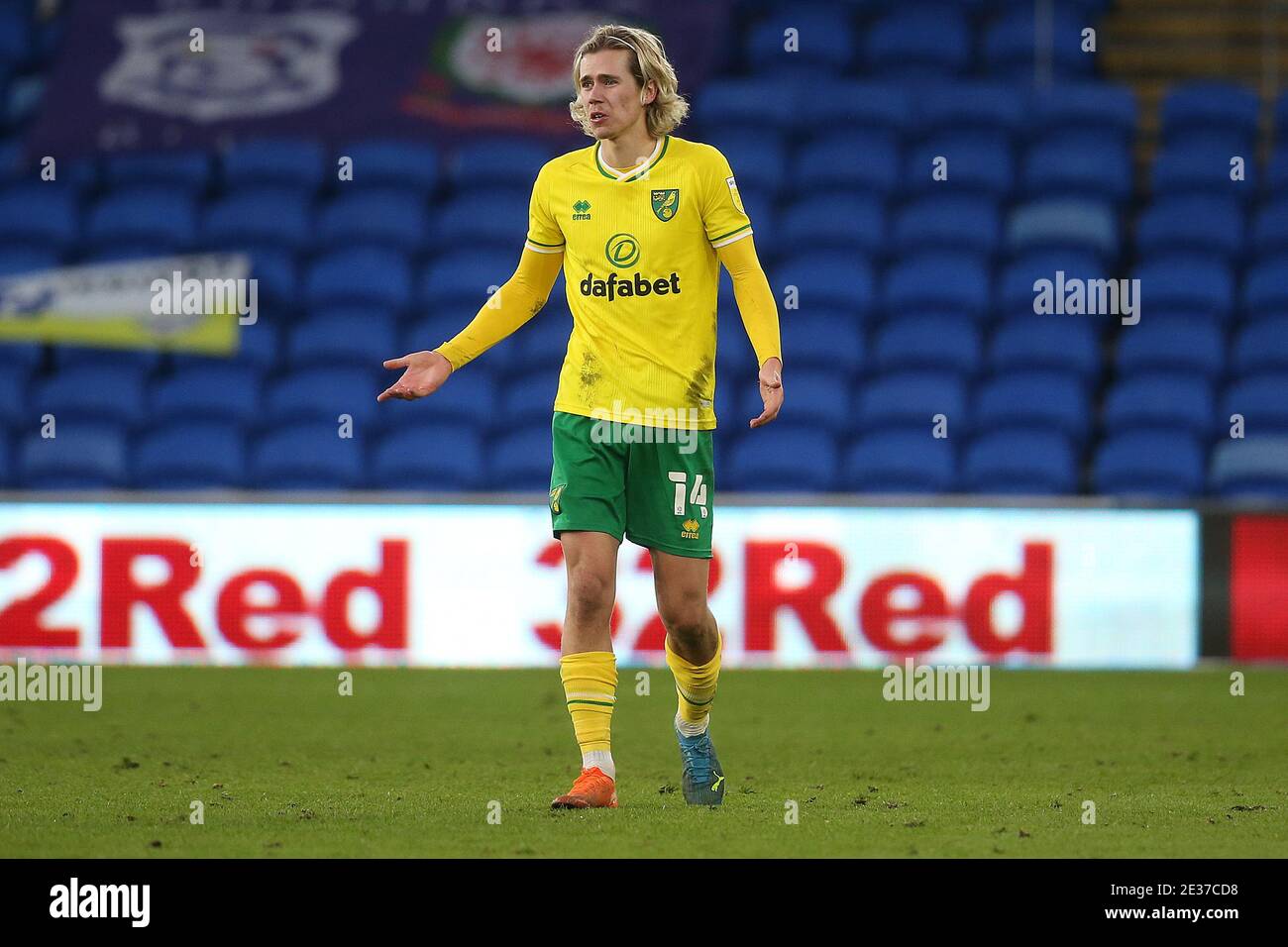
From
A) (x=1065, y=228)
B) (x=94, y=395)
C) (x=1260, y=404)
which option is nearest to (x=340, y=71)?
(x=94, y=395)

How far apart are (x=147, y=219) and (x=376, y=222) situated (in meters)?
1.39

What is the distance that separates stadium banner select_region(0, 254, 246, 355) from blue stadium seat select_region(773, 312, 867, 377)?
2840 mm

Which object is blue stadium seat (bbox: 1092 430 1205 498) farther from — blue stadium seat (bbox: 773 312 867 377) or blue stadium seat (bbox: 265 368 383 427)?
blue stadium seat (bbox: 265 368 383 427)

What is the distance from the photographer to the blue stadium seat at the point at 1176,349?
Result: 10.6 metres

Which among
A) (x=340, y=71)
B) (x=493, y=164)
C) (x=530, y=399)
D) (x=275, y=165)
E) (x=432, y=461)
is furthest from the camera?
(x=340, y=71)

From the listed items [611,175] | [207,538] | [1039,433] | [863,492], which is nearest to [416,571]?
[207,538]

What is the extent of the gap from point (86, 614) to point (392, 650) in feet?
4.75

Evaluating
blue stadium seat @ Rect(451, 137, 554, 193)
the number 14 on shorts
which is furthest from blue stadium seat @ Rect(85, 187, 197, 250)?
the number 14 on shorts

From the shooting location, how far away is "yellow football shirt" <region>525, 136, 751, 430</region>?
201 inches

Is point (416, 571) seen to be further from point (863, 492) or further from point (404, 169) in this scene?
point (404, 169)

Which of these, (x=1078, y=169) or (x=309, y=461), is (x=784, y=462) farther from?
(x=1078, y=169)

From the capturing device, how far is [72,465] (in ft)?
34.6
